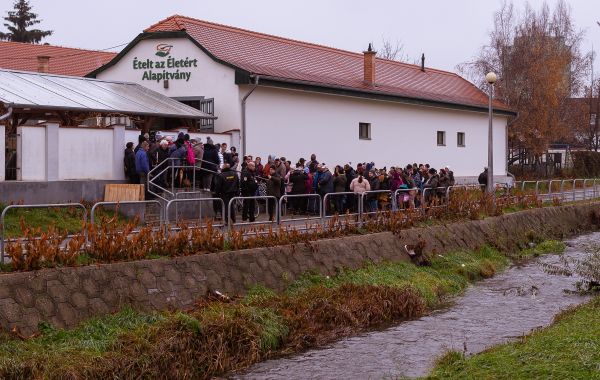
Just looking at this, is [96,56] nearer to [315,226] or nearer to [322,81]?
[322,81]

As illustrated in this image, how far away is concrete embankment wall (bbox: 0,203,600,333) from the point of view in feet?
43.4

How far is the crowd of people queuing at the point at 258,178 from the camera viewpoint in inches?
830

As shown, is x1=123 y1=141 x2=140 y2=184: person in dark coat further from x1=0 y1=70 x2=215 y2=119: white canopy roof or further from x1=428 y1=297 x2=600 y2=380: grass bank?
x1=428 y1=297 x2=600 y2=380: grass bank

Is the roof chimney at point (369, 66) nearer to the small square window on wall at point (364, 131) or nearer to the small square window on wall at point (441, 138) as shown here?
the small square window on wall at point (364, 131)

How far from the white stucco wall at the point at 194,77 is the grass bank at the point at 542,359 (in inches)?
672

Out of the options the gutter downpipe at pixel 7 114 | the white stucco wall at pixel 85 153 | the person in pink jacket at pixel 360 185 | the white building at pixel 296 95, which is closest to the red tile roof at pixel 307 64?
the white building at pixel 296 95

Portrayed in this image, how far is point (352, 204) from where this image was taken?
74.0 feet

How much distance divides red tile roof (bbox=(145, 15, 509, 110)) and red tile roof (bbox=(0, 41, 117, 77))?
931 cm

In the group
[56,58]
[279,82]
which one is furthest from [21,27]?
[279,82]

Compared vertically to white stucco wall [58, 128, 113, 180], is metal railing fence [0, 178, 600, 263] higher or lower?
lower

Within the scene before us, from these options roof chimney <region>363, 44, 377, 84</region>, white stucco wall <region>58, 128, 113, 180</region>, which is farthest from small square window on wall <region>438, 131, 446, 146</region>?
white stucco wall <region>58, 128, 113, 180</region>

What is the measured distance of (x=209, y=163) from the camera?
78.0 ft

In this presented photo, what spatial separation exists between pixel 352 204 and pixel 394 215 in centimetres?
140

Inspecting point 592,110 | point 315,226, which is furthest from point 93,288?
point 592,110
